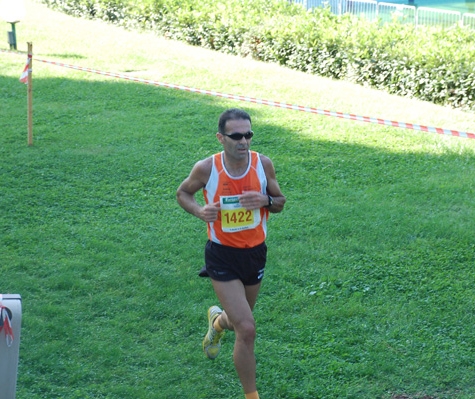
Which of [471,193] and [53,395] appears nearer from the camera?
[53,395]

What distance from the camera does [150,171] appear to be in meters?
10.8

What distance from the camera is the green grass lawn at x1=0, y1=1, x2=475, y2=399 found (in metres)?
6.14

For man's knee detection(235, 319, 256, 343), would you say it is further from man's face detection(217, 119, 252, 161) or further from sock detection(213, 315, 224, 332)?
man's face detection(217, 119, 252, 161)

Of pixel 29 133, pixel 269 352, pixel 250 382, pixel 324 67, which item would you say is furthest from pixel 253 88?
pixel 250 382

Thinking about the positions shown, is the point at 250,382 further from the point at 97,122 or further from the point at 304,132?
the point at 97,122

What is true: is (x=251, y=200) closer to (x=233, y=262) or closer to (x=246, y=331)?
(x=233, y=262)

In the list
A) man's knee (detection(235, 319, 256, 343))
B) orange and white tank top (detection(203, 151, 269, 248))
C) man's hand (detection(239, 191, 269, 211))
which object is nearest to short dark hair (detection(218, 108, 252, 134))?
orange and white tank top (detection(203, 151, 269, 248))

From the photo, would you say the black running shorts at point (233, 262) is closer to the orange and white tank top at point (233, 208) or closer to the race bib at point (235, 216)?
the orange and white tank top at point (233, 208)

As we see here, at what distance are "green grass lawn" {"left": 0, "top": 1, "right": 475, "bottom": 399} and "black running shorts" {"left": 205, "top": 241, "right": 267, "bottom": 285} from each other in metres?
0.94

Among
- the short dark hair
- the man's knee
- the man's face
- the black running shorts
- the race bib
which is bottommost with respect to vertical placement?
the man's knee

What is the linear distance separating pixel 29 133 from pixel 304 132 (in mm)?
4110

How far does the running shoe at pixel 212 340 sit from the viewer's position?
616cm

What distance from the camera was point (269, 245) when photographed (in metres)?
8.48

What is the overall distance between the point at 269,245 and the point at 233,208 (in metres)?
3.02
